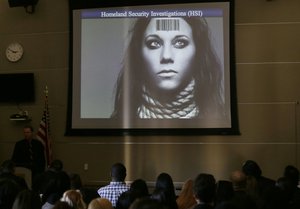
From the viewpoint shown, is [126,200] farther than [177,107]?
No

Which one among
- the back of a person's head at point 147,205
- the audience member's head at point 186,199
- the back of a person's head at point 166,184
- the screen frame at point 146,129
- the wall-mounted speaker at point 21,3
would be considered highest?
the wall-mounted speaker at point 21,3

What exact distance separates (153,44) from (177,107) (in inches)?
43.0

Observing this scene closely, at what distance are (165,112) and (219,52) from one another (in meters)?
1.27

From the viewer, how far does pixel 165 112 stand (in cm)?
732

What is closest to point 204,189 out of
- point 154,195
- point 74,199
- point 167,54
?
point 154,195

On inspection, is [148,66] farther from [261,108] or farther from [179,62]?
[261,108]

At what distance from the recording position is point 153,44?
7.46m

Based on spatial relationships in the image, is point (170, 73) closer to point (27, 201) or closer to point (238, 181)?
point (238, 181)

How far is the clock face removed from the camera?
7.94 meters

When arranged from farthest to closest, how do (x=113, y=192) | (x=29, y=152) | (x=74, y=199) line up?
(x=29, y=152)
(x=113, y=192)
(x=74, y=199)

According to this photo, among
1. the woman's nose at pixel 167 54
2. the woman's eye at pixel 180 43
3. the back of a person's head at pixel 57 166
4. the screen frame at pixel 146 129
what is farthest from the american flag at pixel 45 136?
the woman's eye at pixel 180 43

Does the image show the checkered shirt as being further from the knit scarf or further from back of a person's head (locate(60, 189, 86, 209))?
the knit scarf

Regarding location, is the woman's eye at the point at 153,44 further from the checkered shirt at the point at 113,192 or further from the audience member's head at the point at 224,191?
the audience member's head at the point at 224,191

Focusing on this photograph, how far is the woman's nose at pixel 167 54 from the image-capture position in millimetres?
7395
